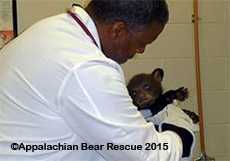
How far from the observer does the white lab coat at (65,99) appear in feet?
2.87

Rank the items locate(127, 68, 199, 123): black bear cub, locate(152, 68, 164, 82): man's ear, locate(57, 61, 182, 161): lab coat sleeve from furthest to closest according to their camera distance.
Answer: locate(152, 68, 164, 82): man's ear < locate(127, 68, 199, 123): black bear cub < locate(57, 61, 182, 161): lab coat sleeve

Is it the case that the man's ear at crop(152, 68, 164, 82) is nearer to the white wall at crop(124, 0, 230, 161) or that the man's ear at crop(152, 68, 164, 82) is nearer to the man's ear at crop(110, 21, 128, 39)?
the white wall at crop(124, 0, 230, 161)

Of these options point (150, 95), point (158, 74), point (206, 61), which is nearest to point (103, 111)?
point (150, 95)

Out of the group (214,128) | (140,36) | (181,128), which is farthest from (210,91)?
(140,36)

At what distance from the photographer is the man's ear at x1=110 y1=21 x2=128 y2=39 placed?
97 centimetres

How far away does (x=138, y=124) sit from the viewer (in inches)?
36.8

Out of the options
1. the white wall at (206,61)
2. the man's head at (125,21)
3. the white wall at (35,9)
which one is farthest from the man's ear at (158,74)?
the man's head at (125,21)

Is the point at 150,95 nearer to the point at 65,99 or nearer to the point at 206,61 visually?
the point at 206,61

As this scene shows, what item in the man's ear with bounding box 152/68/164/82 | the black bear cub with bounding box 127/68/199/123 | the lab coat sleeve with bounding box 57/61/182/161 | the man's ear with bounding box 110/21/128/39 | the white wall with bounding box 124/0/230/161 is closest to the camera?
the lab coat sleeve with bounding box 57/61/182/161

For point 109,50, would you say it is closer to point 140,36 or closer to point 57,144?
point 140,36

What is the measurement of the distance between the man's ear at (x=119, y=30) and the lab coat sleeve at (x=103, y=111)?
94 millimetres

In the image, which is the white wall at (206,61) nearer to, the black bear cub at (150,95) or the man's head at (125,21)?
the black bear cub at (150,95)

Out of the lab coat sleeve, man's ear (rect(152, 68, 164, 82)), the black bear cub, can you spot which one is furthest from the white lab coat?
man's ear (rect(152, 68, 164, 82))

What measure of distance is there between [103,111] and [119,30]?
A: 0.66 ft
